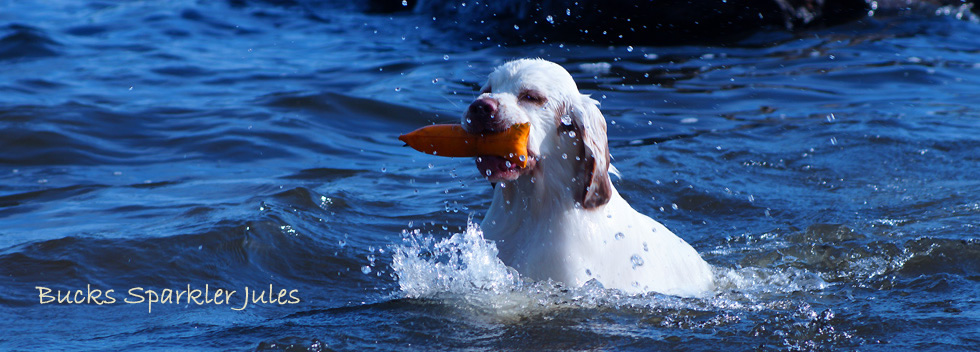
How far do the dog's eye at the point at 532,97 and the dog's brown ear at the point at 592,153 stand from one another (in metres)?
0.15

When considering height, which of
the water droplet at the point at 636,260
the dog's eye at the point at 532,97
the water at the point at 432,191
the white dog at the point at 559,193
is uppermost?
the dog's eye at the point at 532,97

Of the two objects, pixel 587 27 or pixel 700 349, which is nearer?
pixel 700 349

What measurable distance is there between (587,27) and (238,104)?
17.7 feet

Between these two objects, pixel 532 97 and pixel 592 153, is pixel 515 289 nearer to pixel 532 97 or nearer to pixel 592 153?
pixel 592 153

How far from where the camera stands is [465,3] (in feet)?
50.7

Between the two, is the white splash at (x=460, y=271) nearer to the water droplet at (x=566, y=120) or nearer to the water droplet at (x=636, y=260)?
the water droplet at (x=636, y=260)

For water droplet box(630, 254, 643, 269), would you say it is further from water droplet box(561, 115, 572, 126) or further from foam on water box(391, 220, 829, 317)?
water droplet box(561, 115, 572, 126)

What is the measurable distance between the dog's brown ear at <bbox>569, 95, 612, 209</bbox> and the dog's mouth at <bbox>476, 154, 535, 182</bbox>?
26cm

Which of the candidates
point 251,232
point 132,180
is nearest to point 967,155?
point 251,232

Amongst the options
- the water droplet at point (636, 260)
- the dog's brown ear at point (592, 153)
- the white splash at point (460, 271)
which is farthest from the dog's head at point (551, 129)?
the white splash at point (460, 271)

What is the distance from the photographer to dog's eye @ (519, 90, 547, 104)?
15.0ft

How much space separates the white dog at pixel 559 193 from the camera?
457 cm

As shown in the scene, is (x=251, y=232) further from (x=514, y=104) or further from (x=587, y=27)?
(x=587, y=27)

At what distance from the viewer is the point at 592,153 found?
463cm
